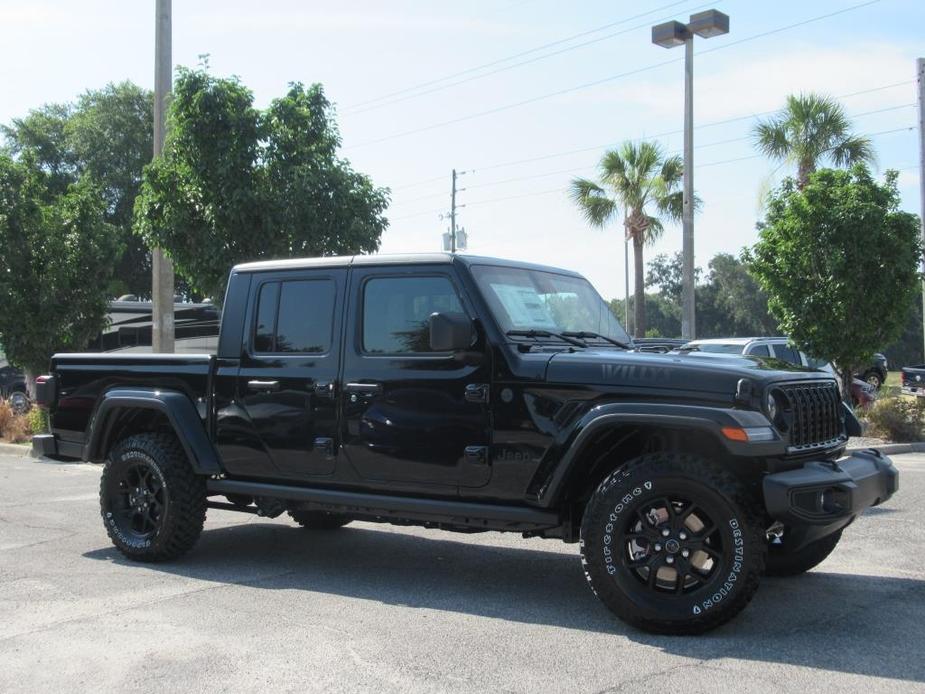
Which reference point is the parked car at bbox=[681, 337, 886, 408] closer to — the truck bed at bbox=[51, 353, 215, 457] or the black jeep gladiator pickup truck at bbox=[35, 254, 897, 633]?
the black jeep gladiator pickup truck at bbox=[35, 254, 897, 633]

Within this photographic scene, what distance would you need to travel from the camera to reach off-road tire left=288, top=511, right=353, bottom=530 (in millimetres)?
7871

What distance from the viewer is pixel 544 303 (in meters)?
6.09

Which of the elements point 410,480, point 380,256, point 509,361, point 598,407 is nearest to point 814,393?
point 598,407

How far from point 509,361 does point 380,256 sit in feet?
4.02

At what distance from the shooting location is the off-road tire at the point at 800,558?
6.02m

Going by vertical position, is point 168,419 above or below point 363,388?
below

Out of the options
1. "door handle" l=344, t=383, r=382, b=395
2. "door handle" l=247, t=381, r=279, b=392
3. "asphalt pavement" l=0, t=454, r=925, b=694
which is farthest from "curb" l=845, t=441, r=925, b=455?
"door handle" l=247, t=381, r=279, b=392

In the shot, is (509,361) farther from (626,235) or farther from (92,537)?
(626,235)

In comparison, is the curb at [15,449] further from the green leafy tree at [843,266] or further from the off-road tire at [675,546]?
the off-road tire at [675,546]

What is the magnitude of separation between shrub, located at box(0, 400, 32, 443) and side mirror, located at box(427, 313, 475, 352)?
502 inches

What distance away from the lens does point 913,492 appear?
972 centimetres

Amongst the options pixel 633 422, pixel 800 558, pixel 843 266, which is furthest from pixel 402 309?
pixel 843 266

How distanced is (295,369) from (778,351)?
11810mm

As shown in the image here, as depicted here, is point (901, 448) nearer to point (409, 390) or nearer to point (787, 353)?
point (787, 353)
